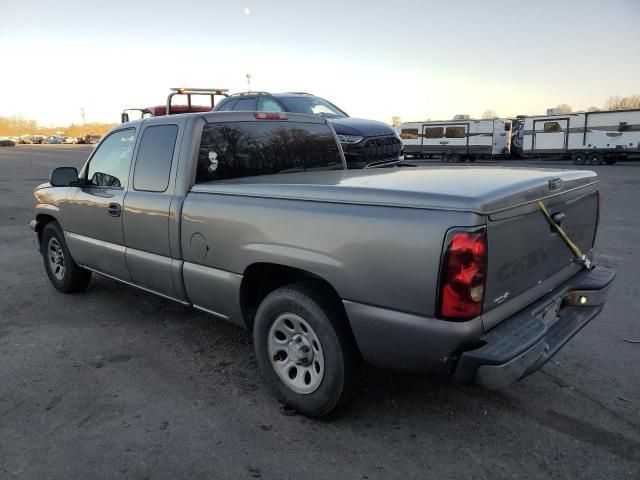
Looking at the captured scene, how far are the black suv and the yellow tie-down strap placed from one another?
15.3 ft

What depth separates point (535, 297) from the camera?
287 cm

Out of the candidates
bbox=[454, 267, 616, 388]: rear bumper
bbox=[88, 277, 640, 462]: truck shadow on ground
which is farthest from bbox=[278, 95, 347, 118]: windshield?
bbox=[454, 267, 616, 388]: rear bumper

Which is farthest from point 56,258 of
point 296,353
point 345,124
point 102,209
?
point 345,124

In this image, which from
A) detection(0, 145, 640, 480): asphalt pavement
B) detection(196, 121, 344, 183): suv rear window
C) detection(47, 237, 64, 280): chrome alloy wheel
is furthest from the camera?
detection(47, 237, 64, 280): chrome alloy wheel

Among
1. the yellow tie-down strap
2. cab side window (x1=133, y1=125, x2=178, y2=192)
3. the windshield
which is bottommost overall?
the yellow tie-down strap

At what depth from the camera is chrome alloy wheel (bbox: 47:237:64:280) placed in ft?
18.3

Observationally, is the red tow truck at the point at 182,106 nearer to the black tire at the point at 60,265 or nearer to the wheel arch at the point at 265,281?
the black tire at the point at 60,265

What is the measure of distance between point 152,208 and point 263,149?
1.01 meters

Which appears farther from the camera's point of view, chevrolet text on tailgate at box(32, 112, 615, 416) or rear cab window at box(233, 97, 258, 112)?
rear cab window at box(233, 97, 258, 112)

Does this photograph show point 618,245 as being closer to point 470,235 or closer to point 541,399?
point 541,399

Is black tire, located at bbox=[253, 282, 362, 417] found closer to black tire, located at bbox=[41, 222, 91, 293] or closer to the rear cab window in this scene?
black tire, located at bbox=[41, 222, 91, 293]

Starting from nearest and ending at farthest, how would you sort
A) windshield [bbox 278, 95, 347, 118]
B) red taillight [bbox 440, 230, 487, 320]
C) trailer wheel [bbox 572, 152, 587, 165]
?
red taillight [bbox 440, 230, 487, 320], windshield [bbox 278, 95, 347, 118], trailer wheel [bbox 572, 152, 587, 165]

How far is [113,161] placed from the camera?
4652 millimetres

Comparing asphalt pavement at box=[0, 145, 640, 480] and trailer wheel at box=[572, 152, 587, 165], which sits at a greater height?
trailer wheel at box=[572, 152, 587, 165]
